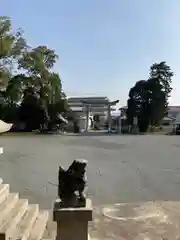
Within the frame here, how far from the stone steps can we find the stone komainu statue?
875 millimetres

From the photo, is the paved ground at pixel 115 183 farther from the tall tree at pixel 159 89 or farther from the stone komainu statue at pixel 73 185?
the tall tree at pixel 159 89

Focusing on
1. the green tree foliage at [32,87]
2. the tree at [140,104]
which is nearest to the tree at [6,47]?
the green tree foliage at [32,87]

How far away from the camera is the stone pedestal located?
3.64 metres

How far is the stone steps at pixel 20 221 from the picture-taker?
415cm

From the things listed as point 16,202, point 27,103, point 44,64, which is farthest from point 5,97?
point 16,202

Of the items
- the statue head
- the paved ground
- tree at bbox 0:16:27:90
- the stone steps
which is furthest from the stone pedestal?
tree at bbox 0:16:27:90

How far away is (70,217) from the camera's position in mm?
3641

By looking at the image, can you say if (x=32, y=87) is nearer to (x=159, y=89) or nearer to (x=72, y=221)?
(x=159, y=89)

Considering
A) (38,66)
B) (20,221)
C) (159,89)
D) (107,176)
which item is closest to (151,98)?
(159,89)

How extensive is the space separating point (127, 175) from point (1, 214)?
5.88 metres

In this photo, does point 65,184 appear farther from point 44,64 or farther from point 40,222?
point 44,64

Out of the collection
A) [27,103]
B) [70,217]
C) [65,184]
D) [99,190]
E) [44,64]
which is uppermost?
[44,64]

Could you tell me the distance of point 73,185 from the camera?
3.76m

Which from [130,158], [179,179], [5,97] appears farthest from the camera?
[5,97]
